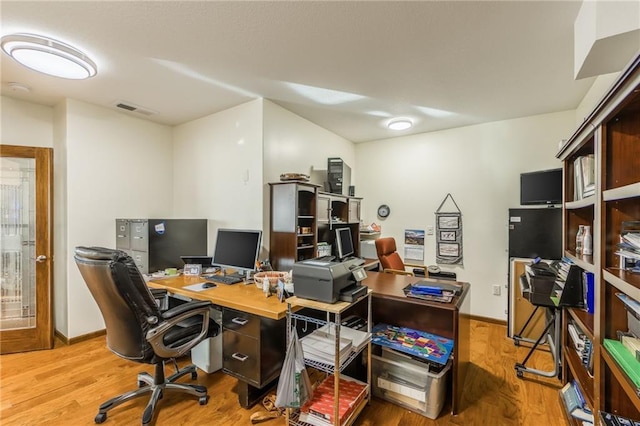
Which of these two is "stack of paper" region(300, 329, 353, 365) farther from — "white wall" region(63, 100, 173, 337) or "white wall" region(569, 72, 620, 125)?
"white wall" region(63, 100, 173, 337)

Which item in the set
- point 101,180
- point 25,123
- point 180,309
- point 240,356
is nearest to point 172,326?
point 180,309

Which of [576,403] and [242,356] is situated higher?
[242,356]

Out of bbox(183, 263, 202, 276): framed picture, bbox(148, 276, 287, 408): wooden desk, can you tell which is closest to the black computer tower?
bbox(183, 263, 202, 276): framed picture

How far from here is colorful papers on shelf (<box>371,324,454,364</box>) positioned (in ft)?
6.51

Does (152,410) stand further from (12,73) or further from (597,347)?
(12,73)

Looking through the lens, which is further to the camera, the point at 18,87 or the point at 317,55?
the point at 18,87

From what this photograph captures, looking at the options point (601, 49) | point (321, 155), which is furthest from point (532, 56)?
point (321, 155)

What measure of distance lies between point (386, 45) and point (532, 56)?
118cm

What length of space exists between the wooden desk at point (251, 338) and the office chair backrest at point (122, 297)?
1.44 feet

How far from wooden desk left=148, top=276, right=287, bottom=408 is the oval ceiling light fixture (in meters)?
2.82

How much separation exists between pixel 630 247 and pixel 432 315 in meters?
1.35

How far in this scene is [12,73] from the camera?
2.51 metres

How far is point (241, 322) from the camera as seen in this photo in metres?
2.00

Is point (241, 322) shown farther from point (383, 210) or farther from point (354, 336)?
point (383, 210)
